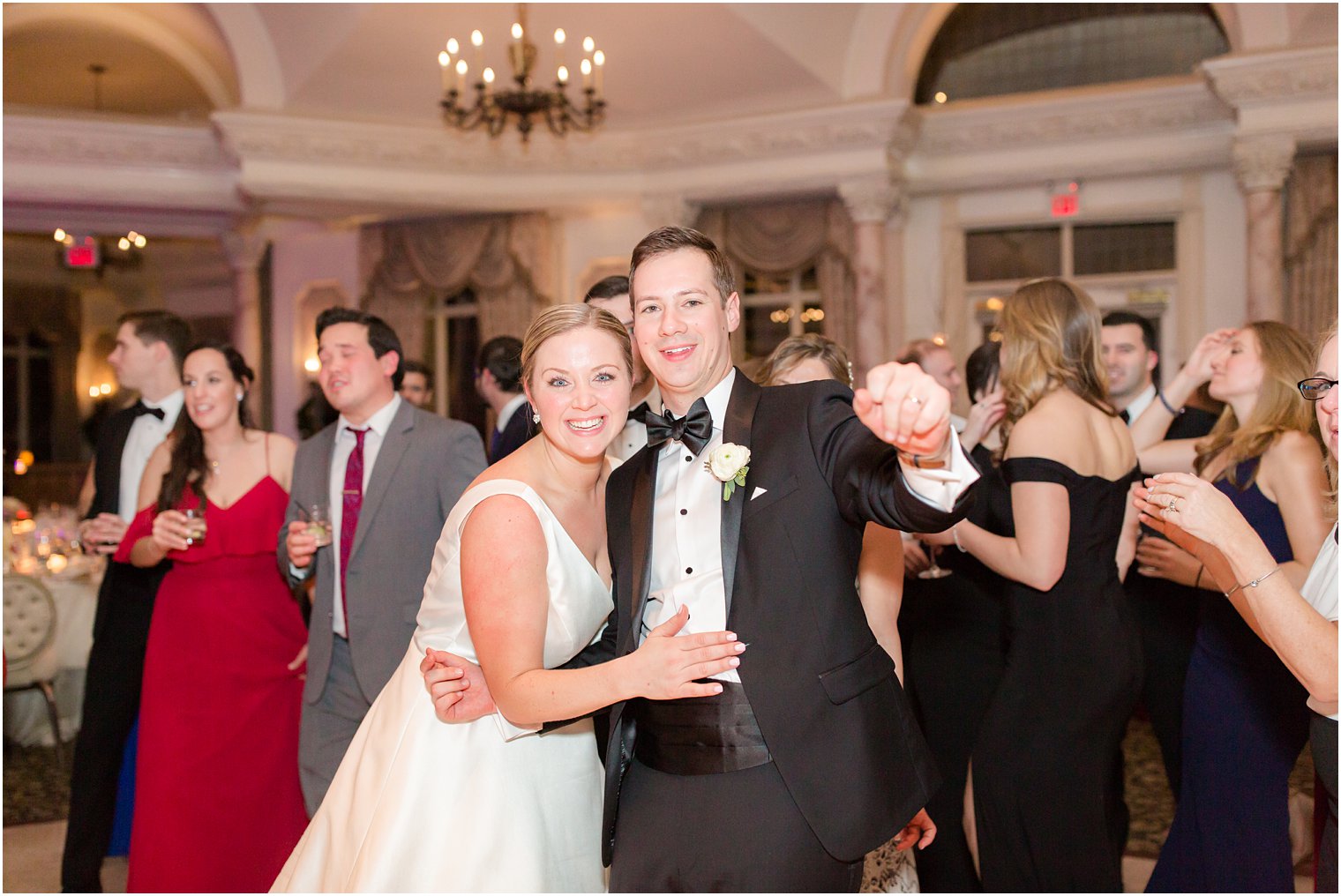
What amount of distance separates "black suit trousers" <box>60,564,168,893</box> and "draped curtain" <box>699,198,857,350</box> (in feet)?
23.4

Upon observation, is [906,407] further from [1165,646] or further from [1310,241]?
[1310,241]

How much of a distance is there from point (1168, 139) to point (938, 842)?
294 inches

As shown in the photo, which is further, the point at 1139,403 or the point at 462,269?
the point at 462,269

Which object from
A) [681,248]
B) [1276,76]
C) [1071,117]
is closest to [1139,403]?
[681,248]

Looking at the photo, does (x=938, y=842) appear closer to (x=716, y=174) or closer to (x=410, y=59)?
(x=716, y=174)

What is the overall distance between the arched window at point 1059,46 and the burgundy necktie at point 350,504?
831 centimetres

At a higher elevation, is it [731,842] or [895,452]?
[895,452]

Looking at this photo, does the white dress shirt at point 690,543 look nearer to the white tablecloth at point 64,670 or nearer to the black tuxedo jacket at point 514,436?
the black tuxedo jacket at point 514,436

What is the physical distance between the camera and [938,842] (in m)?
3.44

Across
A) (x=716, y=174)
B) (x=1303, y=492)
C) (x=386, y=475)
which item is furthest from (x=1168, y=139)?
(x=386, y=475)

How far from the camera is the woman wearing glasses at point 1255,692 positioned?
288 centimetres

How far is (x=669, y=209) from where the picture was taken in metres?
10.3

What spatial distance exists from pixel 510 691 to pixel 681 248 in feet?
2.80

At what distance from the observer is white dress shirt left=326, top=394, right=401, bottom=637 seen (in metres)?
3.23
